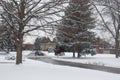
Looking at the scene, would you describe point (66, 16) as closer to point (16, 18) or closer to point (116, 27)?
point (16, 18)

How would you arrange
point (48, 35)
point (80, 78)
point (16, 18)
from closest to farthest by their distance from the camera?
point (80, 78) → point (16, 18) → point (48, 35)

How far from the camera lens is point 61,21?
20.3 m

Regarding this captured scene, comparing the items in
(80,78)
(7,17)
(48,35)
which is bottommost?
(80,78)

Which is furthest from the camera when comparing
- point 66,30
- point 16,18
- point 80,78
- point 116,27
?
point 116,27

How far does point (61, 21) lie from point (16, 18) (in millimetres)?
3176

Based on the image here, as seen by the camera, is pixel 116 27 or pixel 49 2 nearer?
pixel 49 2

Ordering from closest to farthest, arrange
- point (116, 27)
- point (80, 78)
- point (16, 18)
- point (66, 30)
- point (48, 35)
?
point (80, 78)
point (16, 18)
point (48, 35)
point (66, 30)
point (116, 27)

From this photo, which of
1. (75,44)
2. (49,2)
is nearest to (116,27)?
(75,44)

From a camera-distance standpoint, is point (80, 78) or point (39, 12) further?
point (39, 12)

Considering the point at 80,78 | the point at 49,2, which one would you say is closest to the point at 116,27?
the point at 49,2

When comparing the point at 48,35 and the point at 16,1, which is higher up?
the point at 16,1

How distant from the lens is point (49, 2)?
19531 millimetres

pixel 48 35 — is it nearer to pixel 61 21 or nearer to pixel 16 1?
pixel 61 21

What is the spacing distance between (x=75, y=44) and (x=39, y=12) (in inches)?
1127
